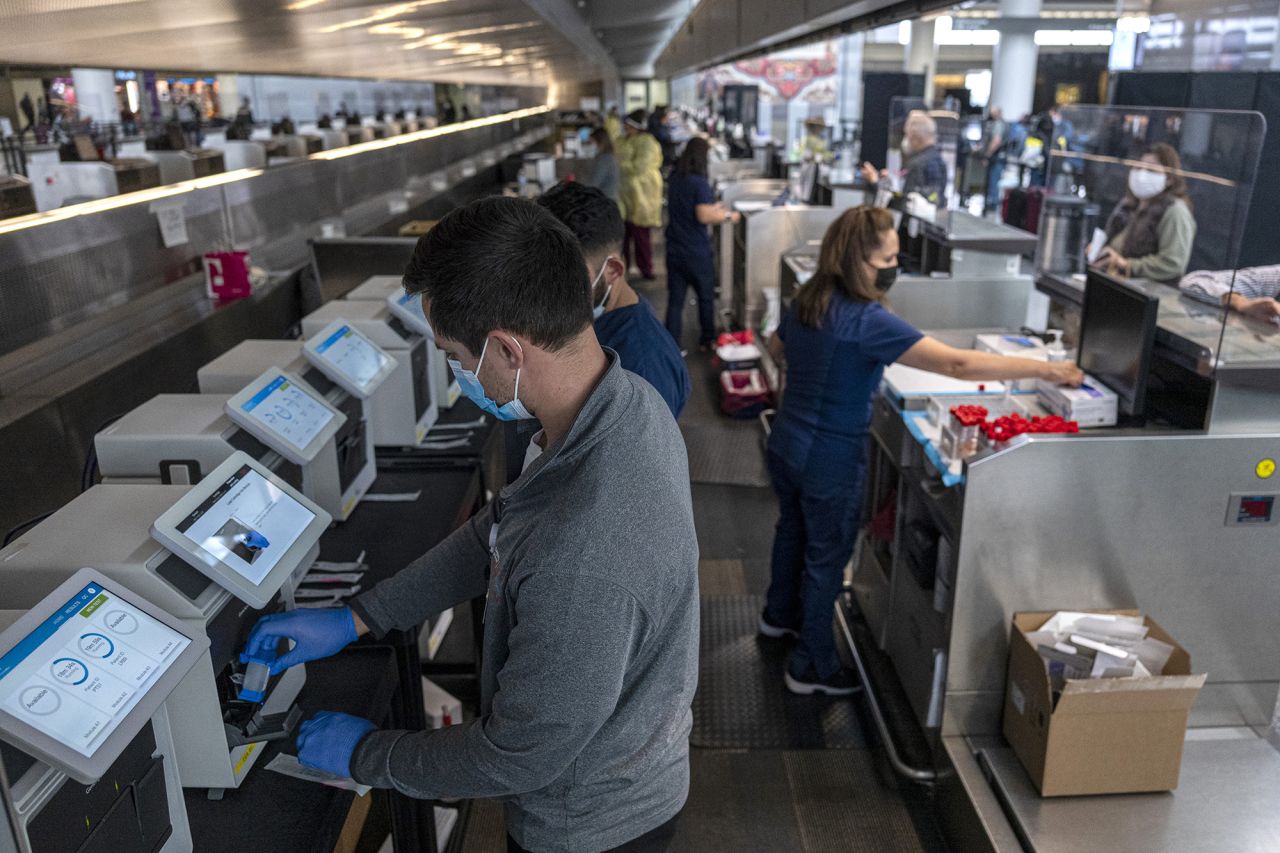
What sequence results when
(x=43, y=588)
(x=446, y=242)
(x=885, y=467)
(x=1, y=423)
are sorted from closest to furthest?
1. (x=446, y=242)
2. (x=43, y=588)
3. (x=1, y=423)
4. (x=885, y=467)

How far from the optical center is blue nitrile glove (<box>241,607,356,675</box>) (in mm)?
1566

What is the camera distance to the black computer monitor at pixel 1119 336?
101 inches

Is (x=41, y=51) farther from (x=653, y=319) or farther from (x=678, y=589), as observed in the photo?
(x=678, y=589)

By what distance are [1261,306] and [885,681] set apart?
161cm

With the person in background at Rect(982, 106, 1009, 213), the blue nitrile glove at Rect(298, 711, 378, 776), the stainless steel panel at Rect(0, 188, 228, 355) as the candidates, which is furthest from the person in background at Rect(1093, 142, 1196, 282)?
the person in background at Rect(982, 106, 1009, 213)

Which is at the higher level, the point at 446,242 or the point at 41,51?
the point at 41,51

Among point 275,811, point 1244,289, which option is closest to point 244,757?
point 275,811

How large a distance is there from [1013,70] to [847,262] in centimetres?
1543

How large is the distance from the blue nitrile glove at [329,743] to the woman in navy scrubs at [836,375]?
1.86m

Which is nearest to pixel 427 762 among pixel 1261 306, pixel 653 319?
pixel 653 319

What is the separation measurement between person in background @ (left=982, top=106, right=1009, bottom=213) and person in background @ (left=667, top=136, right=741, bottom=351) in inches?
244

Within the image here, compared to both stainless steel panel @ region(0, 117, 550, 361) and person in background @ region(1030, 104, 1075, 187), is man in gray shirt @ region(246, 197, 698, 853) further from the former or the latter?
person in background @ region(1030, 104, 1075, 187)

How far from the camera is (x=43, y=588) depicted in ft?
4.55

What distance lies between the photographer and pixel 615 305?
2.51 m
